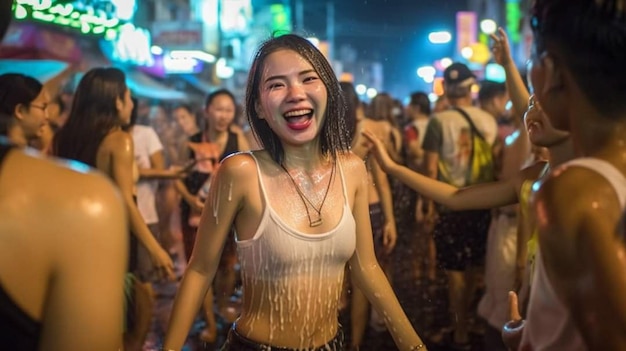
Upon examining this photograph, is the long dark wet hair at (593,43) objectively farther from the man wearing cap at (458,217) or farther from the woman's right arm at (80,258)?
the man wearing cap at (458,217)

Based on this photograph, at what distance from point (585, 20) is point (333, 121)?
134 cm

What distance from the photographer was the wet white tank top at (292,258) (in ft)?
7.73

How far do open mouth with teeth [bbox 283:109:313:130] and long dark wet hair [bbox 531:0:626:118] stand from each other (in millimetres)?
1132

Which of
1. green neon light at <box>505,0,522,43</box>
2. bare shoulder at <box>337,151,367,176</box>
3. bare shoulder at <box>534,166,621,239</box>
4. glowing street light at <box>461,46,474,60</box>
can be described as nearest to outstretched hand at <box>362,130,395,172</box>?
bare shoulder at <box>337,151,367,176</box>

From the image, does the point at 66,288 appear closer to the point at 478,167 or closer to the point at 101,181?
the point at 101,181

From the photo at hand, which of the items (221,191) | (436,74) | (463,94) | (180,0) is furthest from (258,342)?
(436,74)

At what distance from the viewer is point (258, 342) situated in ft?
7.86

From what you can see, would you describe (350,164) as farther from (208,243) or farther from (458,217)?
(458,217)

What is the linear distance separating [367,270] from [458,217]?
294cm

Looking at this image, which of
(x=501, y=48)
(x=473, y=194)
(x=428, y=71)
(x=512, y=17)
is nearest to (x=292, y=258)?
(x=473, y=194)

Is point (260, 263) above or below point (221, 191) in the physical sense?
below

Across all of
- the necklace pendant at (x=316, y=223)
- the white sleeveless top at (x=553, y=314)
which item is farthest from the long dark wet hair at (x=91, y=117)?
the white sleeveless top at (x=553, y=314)

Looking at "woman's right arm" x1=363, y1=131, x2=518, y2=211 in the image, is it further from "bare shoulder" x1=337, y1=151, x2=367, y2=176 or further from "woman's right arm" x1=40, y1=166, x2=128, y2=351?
"woman's right arm" x1=40, y1=166, x2=128, y2=351

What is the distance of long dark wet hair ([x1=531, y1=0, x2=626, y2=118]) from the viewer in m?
1.38
